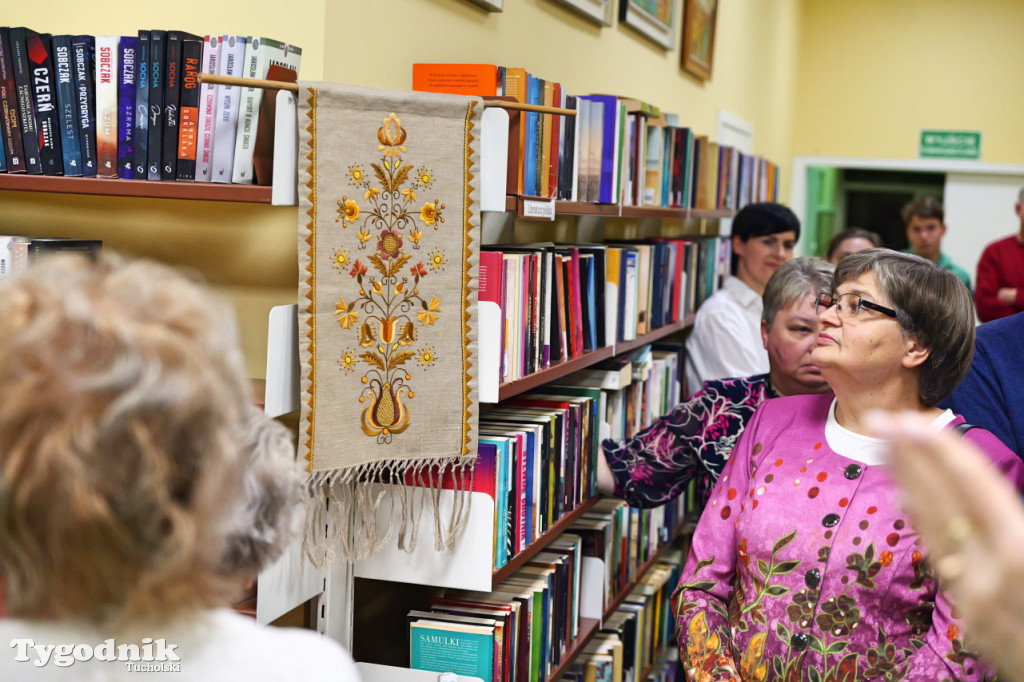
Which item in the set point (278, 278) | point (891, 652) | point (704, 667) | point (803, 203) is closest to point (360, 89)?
point (278, 278)

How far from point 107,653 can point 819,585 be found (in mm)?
1389

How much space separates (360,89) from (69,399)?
1145mm

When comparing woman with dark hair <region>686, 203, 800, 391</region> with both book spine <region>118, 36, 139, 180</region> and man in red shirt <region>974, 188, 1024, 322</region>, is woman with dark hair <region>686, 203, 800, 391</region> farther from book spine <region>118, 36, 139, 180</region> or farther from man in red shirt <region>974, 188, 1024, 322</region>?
book spine <region>118, 36, 139, 180</region>

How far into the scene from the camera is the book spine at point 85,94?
1.81 meters

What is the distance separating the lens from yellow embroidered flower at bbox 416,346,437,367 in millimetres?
1893

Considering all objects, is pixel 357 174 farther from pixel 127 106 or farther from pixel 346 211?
pixel 127 106

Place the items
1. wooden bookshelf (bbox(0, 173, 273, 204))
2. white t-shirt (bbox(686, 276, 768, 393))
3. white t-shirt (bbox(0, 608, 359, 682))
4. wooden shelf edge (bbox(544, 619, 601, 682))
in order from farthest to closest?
white t-shirt (bbox(686, 276, 768, 393)), wooden shelf edge (bbox(544, 619, 601, 682)), wooden bookshelf (bbox(0, 173, 273, 204)), white t-shirt (bbox(0, 608, 359, 682))

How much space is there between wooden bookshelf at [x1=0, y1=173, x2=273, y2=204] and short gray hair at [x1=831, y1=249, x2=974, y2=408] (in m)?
1.21

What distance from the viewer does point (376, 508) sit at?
6.57 feet

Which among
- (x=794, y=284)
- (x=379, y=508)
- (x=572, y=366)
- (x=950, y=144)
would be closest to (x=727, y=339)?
(x=794, y=284)

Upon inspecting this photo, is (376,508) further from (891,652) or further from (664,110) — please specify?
(664,110)

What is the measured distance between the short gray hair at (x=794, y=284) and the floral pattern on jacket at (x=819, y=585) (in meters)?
0.57

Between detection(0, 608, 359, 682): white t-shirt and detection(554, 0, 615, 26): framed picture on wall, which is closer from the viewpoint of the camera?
detection(0, 608, 359, 682): white t-shirt

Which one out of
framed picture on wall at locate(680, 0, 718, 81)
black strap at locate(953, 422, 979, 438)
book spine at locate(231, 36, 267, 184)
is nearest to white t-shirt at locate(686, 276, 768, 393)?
framed picture on wall at locate(680, 0, 718, 81)
